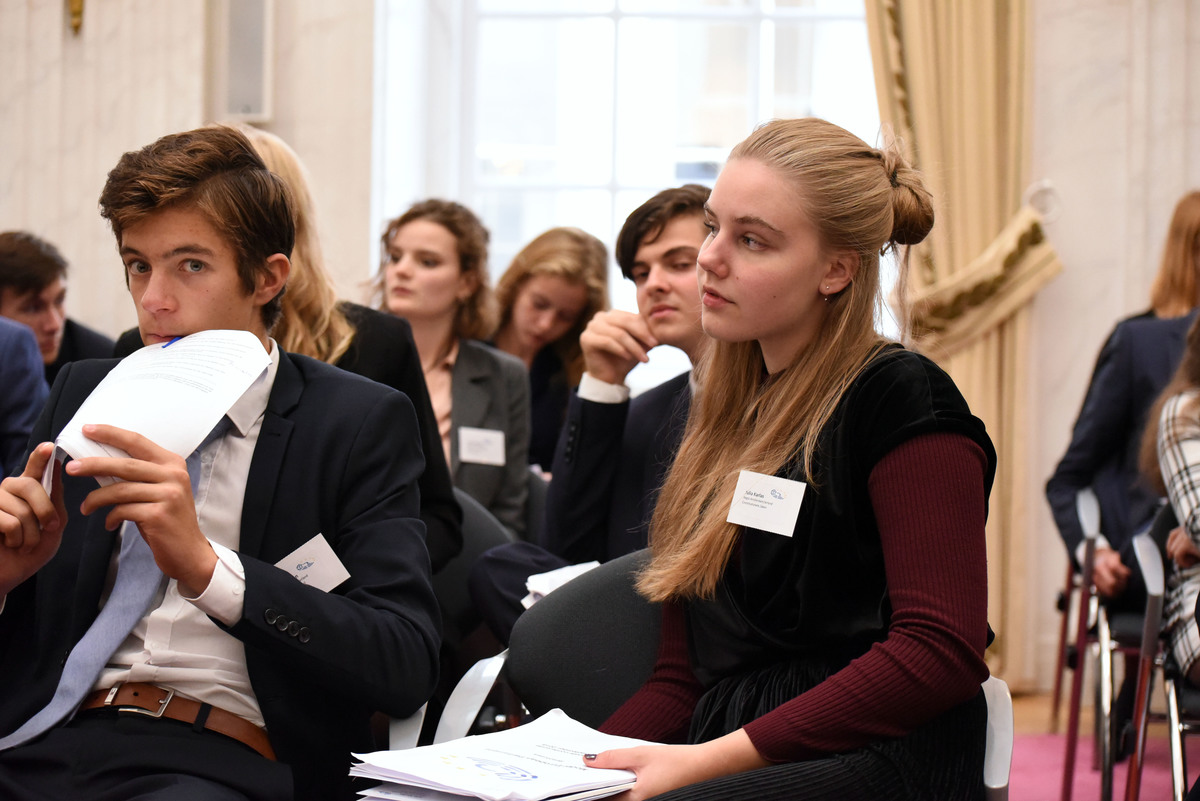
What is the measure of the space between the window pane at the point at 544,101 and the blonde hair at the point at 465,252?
1.73 metres

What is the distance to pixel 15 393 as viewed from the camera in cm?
288

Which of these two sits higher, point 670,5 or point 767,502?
point 670,5

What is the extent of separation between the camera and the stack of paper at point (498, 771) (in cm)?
127

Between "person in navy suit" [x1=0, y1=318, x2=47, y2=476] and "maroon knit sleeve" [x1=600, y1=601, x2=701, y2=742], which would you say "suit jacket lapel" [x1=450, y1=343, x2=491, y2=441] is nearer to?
"person in navy suit" [x1=0, y1=318, x2=47, y2=476]

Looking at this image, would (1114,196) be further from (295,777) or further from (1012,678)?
(295,777)

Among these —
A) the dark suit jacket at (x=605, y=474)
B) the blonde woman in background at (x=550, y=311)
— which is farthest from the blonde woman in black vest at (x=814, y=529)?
the blonde woman in background at (x=550, y=311)

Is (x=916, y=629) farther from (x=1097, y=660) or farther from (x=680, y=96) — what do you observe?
(x=680, y=96)

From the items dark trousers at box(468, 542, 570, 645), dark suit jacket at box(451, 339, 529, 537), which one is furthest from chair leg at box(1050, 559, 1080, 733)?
dark trousers at box(468, 542, 570, 645)

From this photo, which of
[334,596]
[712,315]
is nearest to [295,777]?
[334,596]

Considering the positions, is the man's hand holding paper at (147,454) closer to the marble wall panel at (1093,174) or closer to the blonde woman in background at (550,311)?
the blonde woman in background at (550,311)

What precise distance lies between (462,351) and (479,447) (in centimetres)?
38

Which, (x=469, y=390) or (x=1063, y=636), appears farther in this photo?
(x=1063, y=636)

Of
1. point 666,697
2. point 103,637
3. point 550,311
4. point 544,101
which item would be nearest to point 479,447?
point 550,311

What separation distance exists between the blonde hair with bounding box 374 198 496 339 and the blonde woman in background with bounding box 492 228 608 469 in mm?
430
